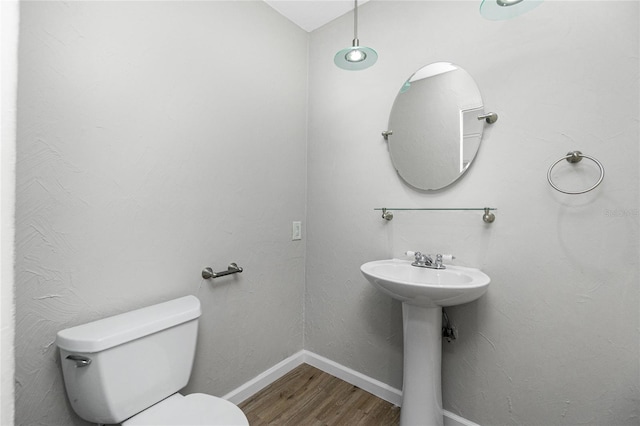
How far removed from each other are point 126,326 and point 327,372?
1.34 meters

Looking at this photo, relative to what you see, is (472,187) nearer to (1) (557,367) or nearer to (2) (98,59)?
(1) (557,367)

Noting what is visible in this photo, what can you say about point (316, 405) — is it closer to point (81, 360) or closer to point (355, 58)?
point (81, 360)

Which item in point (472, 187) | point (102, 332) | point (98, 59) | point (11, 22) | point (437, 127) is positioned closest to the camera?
point (11, 22)

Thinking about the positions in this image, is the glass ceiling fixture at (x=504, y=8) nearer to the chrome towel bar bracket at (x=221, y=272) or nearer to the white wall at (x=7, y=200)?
the white wall at (x=7, y=200)

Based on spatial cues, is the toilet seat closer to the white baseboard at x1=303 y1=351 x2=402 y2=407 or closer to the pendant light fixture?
the white baseboard at x1=303 y1=351 x2=402 y2=407

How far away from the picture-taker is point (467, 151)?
1409mm

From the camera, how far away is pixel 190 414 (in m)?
1.02

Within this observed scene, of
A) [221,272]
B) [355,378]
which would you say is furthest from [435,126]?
[355,378]

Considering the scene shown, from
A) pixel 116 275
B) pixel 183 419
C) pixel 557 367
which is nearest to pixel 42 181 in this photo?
pixel 116 275

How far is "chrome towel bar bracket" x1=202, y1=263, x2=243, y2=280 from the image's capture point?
57.0 inches

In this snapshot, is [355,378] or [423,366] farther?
[355,378]

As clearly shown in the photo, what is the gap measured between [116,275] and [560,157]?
1.88 meters

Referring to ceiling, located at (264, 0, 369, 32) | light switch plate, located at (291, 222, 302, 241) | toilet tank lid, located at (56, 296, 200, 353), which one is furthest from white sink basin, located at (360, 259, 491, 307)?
ceiling, located at (264, 0, 369, 32)

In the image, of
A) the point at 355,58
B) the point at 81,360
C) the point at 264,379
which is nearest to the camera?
the point at 81,360
